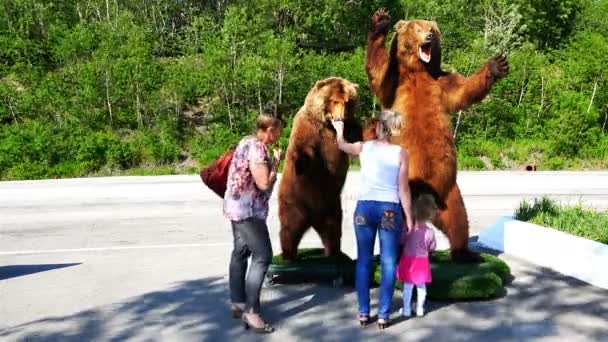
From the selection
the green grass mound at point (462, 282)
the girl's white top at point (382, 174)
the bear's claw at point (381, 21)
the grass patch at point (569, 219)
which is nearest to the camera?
the girl's white top at point (382, 174)

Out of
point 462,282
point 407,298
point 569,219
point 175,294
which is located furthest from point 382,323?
point 569,219

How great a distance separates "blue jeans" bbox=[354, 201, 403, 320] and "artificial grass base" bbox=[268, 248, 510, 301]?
2.90ft

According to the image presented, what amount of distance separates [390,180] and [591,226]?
3.58m

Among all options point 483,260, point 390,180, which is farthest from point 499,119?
point 390,180

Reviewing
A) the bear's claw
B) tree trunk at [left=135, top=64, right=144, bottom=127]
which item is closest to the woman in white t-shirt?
the bear's claw

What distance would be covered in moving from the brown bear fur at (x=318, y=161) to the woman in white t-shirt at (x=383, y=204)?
94 centimetres

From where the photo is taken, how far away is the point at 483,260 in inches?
→ 230

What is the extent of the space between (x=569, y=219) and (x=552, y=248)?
85 centimetres

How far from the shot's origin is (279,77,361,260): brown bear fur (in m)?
5.51

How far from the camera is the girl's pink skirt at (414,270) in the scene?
493 centimetres

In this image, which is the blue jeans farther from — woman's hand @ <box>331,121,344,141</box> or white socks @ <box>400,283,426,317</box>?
woman's hand @ <box>331,121,344,141</box>

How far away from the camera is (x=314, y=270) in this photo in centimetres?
579

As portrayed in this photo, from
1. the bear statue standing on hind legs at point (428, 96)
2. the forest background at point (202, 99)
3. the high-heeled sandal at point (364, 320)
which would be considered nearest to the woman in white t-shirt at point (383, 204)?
the high-heeled sandal at point (364, 320)

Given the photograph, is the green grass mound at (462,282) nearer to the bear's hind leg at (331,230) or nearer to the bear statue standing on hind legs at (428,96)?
the bear statue standing on hind legs at (428,96)
